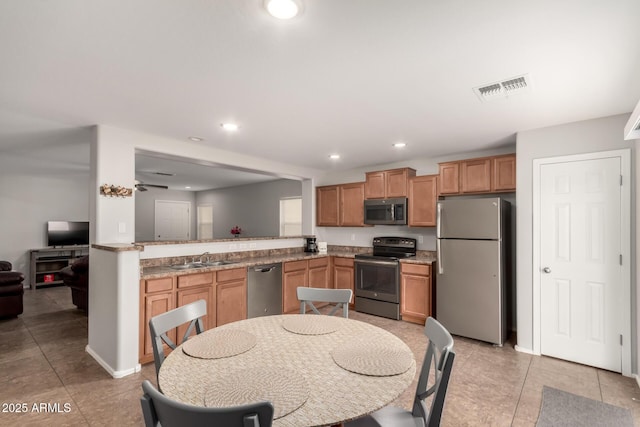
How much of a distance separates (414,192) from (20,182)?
8.10 meters

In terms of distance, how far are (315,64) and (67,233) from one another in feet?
25.7

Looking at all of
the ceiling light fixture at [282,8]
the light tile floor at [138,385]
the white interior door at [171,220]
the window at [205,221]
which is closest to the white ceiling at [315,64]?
the ceiling light fixture at [282,8]

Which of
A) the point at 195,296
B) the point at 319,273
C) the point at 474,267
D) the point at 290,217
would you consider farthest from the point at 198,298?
the point at 290,217

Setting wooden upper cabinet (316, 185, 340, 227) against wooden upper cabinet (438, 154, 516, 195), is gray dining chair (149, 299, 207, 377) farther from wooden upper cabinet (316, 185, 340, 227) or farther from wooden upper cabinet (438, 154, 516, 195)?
wooden upper cabinet (316, 185, 340, 227)

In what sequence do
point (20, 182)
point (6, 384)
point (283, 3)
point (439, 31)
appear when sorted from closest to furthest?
point (283, 3) < point (439, 31) < point (6, 384) < point (20, 182)

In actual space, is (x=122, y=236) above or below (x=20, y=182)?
below

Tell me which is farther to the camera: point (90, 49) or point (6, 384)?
point (6, 384)

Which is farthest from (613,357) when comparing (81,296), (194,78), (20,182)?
(20,182)

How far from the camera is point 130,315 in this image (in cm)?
284

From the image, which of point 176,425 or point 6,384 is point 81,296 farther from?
point 176,425

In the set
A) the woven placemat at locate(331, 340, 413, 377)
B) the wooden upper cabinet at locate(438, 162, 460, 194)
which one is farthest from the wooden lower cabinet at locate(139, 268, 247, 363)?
the wooden upper cabinet at locate(438, 162, 460, 194)

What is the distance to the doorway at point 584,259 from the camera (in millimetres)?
2885

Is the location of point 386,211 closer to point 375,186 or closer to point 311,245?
point 375,186

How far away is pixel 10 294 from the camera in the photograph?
444cm
